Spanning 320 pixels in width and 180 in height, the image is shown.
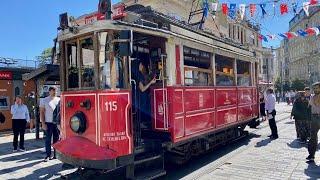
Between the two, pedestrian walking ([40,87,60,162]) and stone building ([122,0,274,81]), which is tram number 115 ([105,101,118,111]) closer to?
pedestrian walking ([40,87,60,162])

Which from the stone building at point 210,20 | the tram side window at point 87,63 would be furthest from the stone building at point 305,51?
the tram side window at point 87,63

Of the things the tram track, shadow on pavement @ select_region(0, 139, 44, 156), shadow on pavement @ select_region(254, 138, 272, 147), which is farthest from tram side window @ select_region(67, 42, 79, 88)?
shadow on pavement @ select_region(254, 138, 272, 147)

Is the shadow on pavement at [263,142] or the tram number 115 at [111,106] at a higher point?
the tram number 115 at [111,106]

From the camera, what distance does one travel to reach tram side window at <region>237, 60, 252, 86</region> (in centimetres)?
1139

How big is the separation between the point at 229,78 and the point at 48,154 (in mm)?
5562

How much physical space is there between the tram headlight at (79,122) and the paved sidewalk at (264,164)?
2.47m

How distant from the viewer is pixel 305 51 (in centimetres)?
7869

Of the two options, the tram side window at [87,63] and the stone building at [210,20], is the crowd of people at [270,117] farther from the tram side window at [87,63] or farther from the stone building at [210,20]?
the stone building at [210,20]

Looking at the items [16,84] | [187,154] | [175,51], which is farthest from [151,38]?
[16,84]

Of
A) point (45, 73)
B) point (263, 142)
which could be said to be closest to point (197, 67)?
point (263, 142)

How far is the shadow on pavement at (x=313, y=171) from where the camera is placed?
7.20 m

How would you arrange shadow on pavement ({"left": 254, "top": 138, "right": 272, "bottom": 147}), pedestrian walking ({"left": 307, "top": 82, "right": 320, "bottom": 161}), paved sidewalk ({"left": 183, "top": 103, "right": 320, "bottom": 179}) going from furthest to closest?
shadow on pavement ({"left": 254, "top": 138, "right": 272, "bottom": 147}) < pedestrian walking ({"left": 307, "top": 82, "right": 320, "bottom": 161}) < paved sidewalk ({"left": 183, "top": 103, "right": 320, "bottom": 179})

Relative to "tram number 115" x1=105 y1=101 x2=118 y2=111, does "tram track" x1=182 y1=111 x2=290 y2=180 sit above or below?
below

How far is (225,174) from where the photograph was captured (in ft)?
24.5
